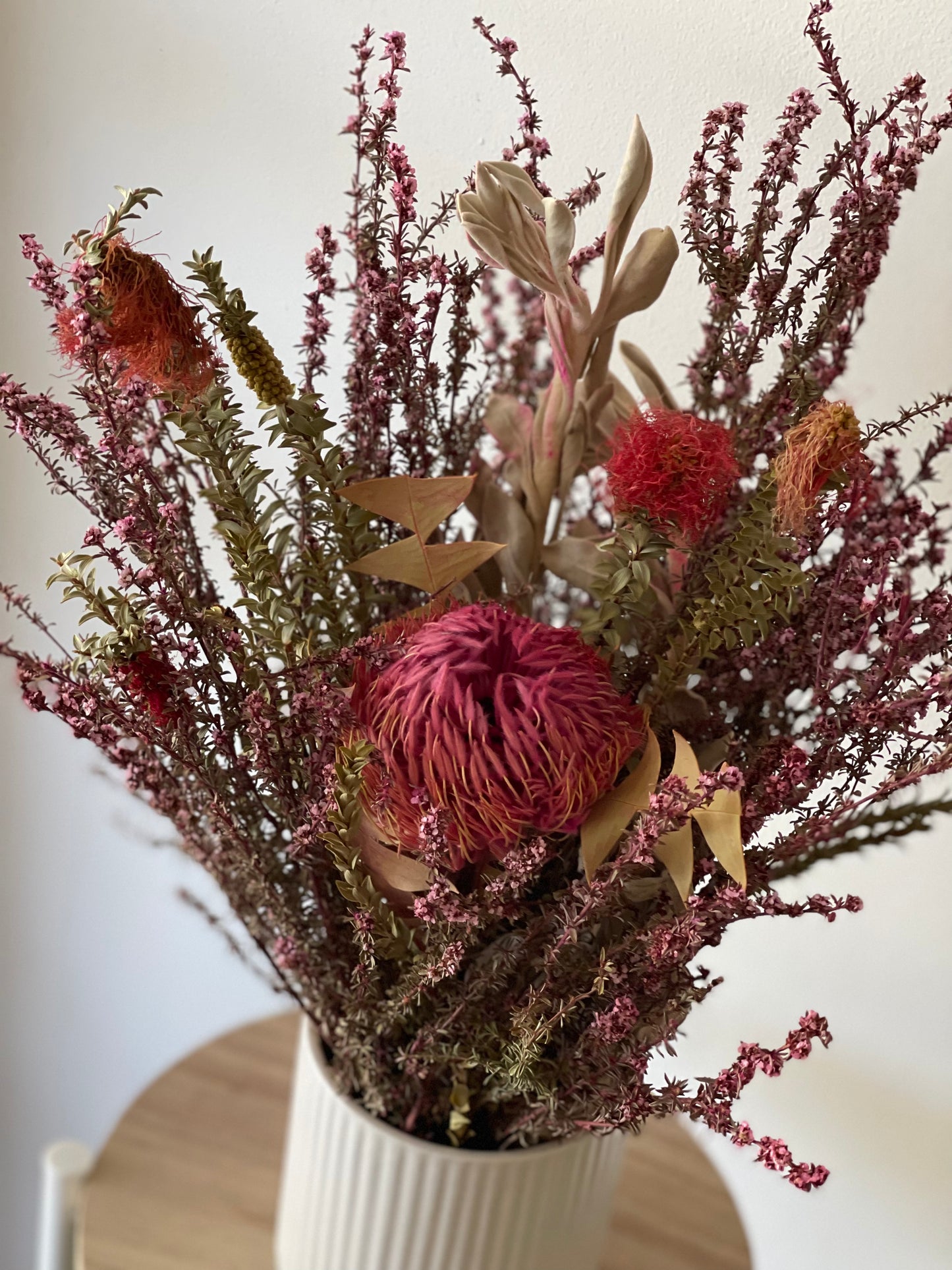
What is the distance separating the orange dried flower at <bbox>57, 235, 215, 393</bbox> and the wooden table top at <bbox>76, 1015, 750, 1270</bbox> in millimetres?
500

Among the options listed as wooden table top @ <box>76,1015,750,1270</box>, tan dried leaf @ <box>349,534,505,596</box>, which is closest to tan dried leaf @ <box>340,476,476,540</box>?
tan dried leaf @ <box>349,534,505,596</box>

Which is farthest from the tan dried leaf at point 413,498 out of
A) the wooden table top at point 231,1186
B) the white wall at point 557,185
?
the wooden table top at point 231,1186

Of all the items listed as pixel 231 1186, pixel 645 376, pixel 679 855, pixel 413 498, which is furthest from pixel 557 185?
pixel 231 1186

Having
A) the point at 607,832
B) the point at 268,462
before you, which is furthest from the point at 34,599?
the point at 607,832

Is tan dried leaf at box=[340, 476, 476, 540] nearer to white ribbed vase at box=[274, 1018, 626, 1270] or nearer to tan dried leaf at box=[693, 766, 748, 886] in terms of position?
tan dried leaf at box=[693, 766, 748, 886]

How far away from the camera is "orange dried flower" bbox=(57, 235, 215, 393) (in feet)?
1.21

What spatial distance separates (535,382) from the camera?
1.94 ft

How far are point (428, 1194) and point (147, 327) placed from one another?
40cm

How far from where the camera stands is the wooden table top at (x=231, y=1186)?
637 mm

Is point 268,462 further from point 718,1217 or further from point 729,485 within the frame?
point 718,1217

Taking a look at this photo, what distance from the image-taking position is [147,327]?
15.1 inches

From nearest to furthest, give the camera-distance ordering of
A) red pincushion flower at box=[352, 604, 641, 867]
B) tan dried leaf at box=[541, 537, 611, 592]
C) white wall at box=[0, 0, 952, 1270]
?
red pincushion flower at box=[352, 604, 641, 867] → tan dried leaf at box=[541, 537, 611, 592] → white wall at box=[0, 0, 952, 1270]

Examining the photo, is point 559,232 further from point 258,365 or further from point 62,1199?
point 62,1199

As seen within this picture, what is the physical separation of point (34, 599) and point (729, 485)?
1.77ft
